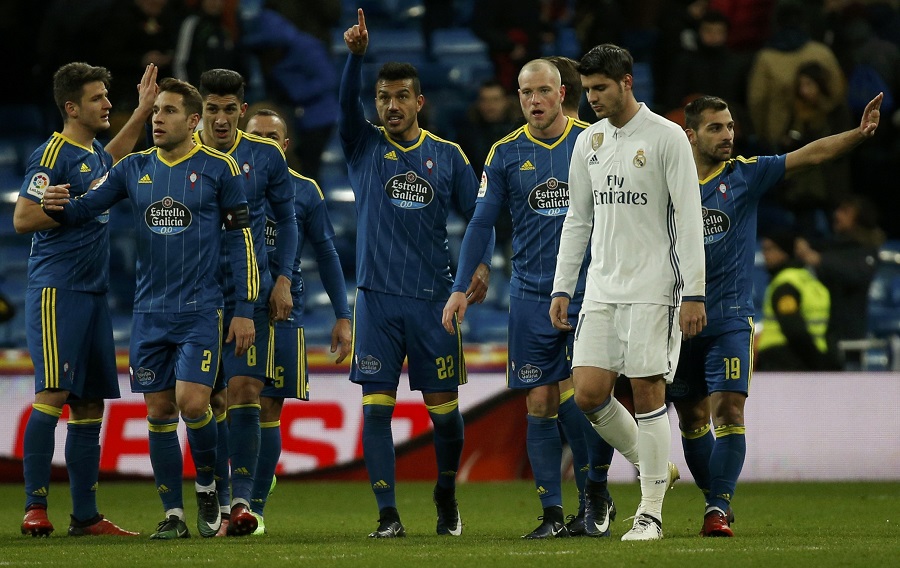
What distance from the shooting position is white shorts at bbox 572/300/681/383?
6.55 metres

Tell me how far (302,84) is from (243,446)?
744 centimetres

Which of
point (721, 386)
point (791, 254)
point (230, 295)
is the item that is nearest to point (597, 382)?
point (721, 386)

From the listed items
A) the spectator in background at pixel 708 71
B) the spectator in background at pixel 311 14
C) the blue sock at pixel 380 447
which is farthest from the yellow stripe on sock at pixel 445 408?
the spectator in background at pixel 311 14

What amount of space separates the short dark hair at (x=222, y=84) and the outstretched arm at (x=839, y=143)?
2.96 meters

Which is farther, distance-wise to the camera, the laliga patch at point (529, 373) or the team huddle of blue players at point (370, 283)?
the laliga patch at point (529, 373)

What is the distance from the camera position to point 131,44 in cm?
1405

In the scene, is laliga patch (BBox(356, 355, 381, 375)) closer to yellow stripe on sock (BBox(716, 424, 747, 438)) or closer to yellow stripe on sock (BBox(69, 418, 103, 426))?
yellow stripe on sock (BBox(69, 418, 103, 426))

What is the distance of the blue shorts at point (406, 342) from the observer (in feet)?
24.5

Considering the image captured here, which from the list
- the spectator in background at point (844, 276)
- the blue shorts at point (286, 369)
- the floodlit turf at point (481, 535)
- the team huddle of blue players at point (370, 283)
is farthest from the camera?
the spectator in background at point (844, 276)

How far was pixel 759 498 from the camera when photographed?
1012cm

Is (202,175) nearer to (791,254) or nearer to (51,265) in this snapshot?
(51,265)

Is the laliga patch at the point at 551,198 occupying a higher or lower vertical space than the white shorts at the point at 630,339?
higher

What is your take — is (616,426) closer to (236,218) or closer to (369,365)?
(369,365)

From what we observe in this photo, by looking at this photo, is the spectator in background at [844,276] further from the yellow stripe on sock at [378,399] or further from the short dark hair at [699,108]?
the yellow stripe on sock at [378,399]
